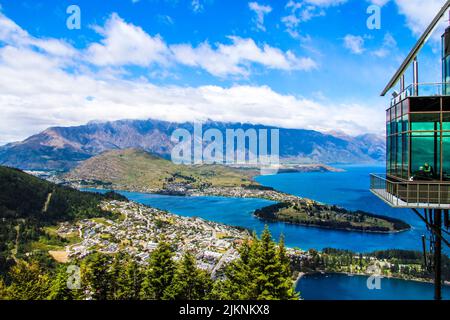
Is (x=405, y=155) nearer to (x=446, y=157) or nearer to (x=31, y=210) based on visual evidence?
(x=446, y=157)

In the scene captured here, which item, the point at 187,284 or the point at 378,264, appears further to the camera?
the point at 378,264

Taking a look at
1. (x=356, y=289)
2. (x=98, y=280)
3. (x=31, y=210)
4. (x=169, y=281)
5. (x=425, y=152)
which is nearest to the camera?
(x=425, y=152)

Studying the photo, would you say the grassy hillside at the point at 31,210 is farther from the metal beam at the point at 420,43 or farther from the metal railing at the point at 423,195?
the metal beam at the point at 420,43

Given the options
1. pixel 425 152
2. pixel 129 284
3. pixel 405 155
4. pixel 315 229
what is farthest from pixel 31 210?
pixel 425 152

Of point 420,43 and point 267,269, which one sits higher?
point 420,43

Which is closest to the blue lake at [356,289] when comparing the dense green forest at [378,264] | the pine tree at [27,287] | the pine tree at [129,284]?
the dense green forest at [378,264]
